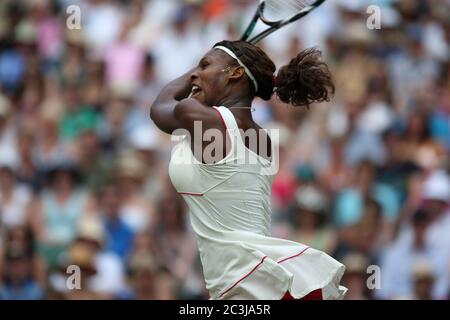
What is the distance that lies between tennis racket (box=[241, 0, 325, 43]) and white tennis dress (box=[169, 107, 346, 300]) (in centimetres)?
88

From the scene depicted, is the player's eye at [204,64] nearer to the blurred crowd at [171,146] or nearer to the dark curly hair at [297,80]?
the dark curly hair at [297,80]

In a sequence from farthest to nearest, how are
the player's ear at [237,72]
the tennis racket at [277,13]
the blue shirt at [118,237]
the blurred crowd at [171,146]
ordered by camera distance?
1. the blue shirt at [118,237]
2. the blurred crowd at [171,146]
3. the tennis racket at [277,13]
4. the player's ear at [237,72]

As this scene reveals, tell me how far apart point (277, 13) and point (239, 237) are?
136cm

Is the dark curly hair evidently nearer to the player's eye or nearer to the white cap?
the player's eye

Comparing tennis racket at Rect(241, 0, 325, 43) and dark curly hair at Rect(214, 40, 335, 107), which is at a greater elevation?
tennis racket at Rect(241, 0, 325, 43)

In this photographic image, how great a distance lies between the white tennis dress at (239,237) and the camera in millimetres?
4961

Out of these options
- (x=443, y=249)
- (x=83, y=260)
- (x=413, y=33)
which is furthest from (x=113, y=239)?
(x=413, y=33)

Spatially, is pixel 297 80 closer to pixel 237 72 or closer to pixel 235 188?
pixel 237 72

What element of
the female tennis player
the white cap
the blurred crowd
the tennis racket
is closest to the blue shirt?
the blurred crowd

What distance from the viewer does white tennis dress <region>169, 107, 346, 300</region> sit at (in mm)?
4961

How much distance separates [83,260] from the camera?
7.78 meters

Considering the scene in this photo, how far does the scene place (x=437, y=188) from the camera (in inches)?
321

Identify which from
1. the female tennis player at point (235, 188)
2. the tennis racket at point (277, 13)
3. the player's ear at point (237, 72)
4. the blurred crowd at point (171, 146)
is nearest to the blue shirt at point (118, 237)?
the blurred crowd at point (171, 146)

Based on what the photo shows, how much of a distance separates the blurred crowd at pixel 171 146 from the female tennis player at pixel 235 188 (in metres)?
2.31
